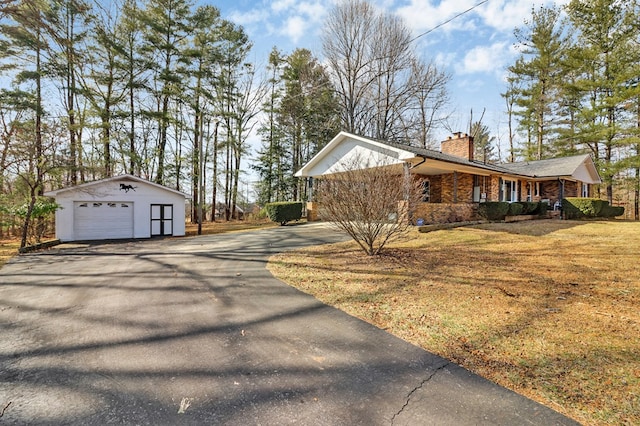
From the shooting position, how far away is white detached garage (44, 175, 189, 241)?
44.2 ft

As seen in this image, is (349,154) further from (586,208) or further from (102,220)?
(586,208)

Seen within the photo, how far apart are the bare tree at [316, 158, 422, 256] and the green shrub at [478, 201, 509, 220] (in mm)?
9204

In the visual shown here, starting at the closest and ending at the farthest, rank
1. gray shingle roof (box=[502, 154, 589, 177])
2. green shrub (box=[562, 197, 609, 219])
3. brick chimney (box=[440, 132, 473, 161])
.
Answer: green shrub (box=[562, 197, 609, 219]) < brick chimney (box=[440, 132, 473, 161]) < gray shingle roof (box=[502, 154, 589, 177])

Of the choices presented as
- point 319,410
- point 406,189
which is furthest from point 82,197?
point 319,410

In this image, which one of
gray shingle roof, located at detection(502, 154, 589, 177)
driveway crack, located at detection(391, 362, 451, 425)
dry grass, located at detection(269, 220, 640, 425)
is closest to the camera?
driveway crack, located at detection(391, 362, 451, 425)

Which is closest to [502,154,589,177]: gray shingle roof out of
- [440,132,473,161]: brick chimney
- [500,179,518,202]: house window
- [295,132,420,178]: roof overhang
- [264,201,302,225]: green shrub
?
[500,179,518,202]: house window

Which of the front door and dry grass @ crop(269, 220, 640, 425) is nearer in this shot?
dry grass @ crop(269, 220, 640, 425)

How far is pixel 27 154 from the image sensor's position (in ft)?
36.9

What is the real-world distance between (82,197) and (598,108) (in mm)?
31428

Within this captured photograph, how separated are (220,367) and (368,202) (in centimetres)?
483

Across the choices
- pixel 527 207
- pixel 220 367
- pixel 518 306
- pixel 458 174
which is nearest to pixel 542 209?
pixel 527 207

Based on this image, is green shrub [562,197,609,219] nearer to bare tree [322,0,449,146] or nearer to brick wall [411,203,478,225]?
brick wall [411,203,478,225]

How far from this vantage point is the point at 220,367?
2.63m

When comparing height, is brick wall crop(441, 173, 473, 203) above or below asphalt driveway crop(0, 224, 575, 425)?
above
